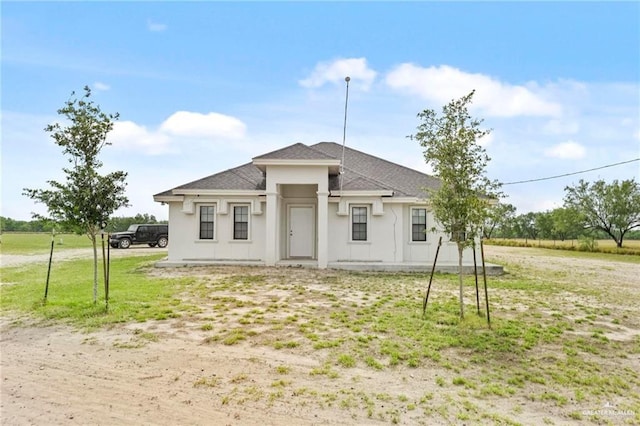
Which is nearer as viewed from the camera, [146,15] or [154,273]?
[146,15]

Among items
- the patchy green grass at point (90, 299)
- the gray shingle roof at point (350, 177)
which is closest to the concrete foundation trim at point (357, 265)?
the patchy green grass at point (90, 299)

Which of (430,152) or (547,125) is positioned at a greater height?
(547,125)

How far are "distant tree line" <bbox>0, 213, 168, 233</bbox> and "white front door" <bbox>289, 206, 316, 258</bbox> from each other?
261 inches

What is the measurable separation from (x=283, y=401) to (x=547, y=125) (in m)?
21.9

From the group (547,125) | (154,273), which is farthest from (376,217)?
(547,125)

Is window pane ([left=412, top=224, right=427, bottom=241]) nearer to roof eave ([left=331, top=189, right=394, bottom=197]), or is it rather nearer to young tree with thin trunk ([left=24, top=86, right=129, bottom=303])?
roof eave ([left=331, top=189, right=394, bottom=197])

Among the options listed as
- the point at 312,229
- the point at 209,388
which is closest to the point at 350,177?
the point at 312,229

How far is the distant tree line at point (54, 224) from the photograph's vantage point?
24.2 feet

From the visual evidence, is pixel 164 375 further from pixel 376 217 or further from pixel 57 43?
pixel 376 217

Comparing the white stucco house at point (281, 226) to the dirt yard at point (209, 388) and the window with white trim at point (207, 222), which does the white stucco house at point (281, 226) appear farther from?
the dirt yard at point (209, 388)

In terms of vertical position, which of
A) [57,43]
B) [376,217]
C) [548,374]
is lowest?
[548,374]

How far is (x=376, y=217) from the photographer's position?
576 inches

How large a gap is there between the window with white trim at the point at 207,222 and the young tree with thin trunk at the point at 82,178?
7358mm

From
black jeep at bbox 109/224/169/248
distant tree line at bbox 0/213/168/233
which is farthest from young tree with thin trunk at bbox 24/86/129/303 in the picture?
black jeep at bbox 109/224/169/248
